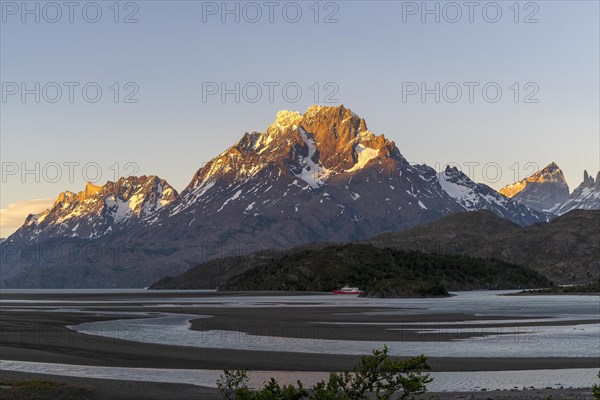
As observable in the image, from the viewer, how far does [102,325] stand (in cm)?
9525

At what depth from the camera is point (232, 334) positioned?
262ft

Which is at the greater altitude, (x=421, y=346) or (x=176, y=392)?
(x=176, y=392)

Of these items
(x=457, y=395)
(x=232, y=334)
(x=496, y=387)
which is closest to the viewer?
(x=457, y=395)

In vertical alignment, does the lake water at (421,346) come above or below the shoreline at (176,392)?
below

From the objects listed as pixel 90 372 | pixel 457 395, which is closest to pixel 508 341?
pixel 457 395

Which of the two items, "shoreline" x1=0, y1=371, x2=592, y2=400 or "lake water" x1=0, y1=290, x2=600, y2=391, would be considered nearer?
"shoreline" x1=0, y1=371, x2=592, y2=400

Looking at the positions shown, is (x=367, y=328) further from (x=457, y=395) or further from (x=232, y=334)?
(x=457, y=395)

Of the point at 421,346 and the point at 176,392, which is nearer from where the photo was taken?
the point at 176,392

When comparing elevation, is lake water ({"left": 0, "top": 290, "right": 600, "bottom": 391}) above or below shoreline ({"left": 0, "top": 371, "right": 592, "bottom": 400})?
below

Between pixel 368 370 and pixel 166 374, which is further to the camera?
pixel 166 374

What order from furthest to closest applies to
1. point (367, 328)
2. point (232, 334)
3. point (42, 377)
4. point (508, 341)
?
point (367, 328)
point (232, 334)
point (508, 341)
point (42, 377)

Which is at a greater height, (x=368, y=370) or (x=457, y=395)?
(x=368, y=370)

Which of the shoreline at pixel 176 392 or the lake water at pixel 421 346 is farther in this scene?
the lake water at pixel 421 346

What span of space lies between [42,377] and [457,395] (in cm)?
2499
